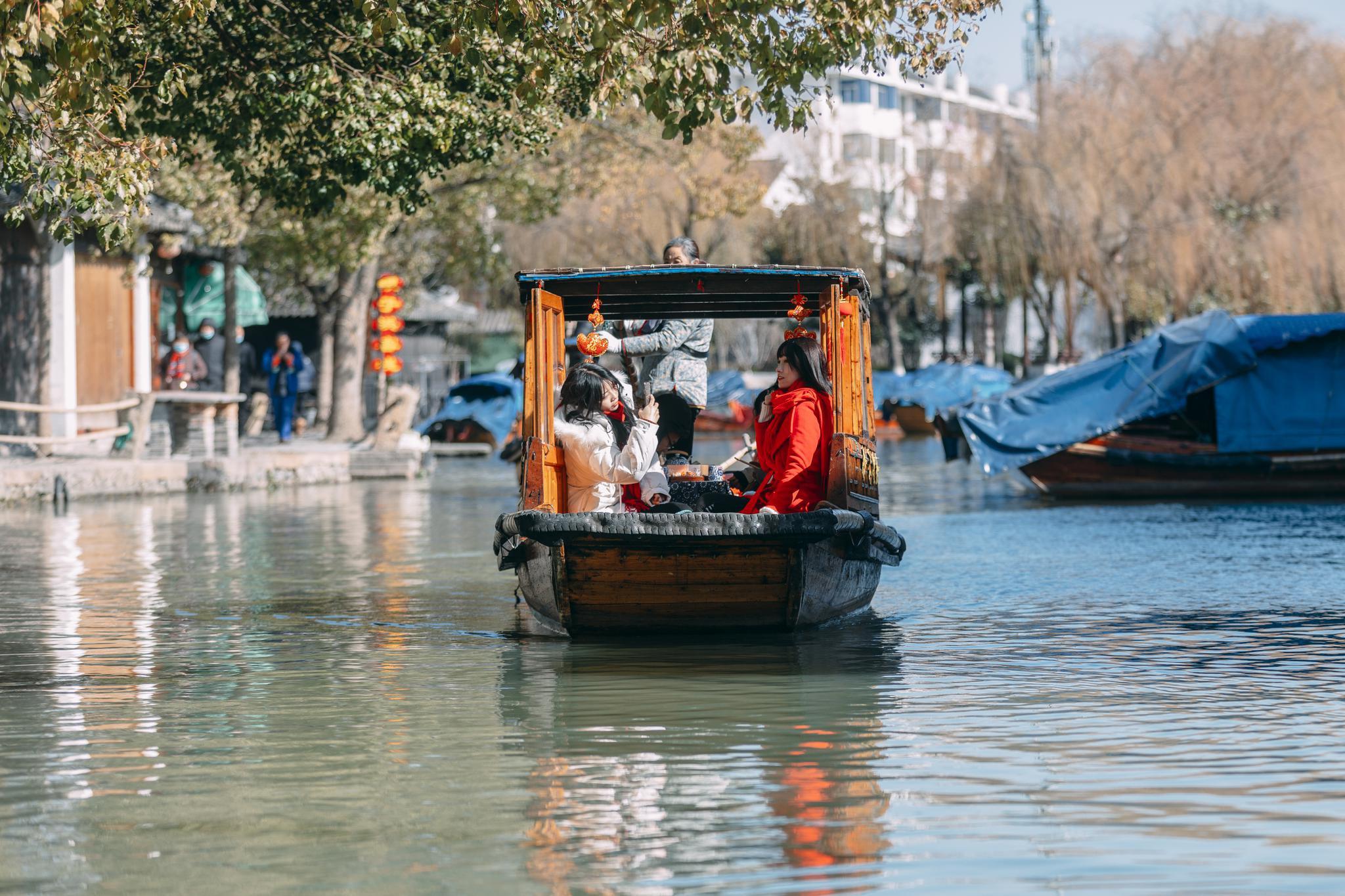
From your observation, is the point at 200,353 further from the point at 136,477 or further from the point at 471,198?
the point at 136,477

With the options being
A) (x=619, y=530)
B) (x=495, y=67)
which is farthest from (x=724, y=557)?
(x=495, y=67)

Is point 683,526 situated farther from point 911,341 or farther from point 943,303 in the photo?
point 911,341

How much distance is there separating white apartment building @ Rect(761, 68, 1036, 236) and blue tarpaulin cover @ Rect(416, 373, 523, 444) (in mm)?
6457

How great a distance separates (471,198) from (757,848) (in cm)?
2563

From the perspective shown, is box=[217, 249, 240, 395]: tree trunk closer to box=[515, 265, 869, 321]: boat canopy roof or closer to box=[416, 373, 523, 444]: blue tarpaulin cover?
box=[416, 373, 523, 444]: blue tarpaulin cover

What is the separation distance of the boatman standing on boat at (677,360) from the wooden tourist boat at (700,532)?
0.54 m

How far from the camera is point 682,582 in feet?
30.1

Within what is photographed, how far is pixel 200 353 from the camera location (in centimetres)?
2831

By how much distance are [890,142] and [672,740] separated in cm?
7507

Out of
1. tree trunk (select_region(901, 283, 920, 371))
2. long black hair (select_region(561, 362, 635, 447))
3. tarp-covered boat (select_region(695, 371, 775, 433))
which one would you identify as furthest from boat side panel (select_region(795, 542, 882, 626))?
tree trunk (select_region(901, 283, 920, 371))

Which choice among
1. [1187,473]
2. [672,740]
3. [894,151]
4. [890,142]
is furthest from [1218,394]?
[890,142]

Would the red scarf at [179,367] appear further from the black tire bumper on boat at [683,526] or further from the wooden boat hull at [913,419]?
the wooden boat hull at [913,419]

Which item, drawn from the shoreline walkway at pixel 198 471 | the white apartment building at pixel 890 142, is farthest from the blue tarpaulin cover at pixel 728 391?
the shoreline walkway at pixel 198 471

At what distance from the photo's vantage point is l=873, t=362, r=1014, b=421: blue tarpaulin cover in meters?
41.9
